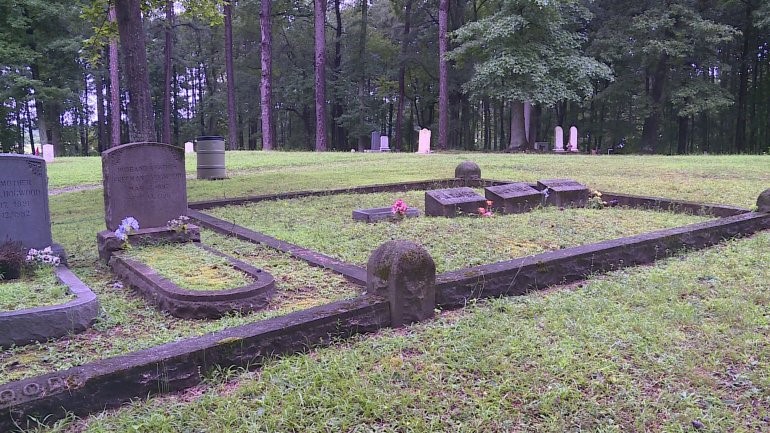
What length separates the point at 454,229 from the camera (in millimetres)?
6441

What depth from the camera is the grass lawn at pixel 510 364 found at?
2359mm

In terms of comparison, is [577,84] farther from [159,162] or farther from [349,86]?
[159,162]

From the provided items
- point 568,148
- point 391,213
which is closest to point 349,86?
point 568,148

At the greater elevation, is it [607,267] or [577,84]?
[577,84]

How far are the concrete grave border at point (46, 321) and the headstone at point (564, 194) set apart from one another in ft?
21.2

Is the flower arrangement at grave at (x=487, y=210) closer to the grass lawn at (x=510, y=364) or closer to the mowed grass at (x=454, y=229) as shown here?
the mowed grass at (x=454, y=229)

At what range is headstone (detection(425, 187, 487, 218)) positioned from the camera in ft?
24.2

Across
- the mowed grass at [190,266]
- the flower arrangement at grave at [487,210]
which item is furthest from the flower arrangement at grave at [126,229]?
the flower arrangement at grave at [487,210]

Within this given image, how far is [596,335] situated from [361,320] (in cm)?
138

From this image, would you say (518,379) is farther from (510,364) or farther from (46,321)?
(46,321)

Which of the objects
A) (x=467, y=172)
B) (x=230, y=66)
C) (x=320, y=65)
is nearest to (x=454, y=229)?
(x=467, y=172)

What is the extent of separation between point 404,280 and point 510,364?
851mm

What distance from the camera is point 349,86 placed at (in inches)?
1388

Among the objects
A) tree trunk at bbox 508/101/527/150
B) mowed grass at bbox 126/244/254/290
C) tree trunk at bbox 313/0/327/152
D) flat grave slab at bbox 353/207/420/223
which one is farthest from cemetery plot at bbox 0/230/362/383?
tree trunk at bbox 313/0/327/152
